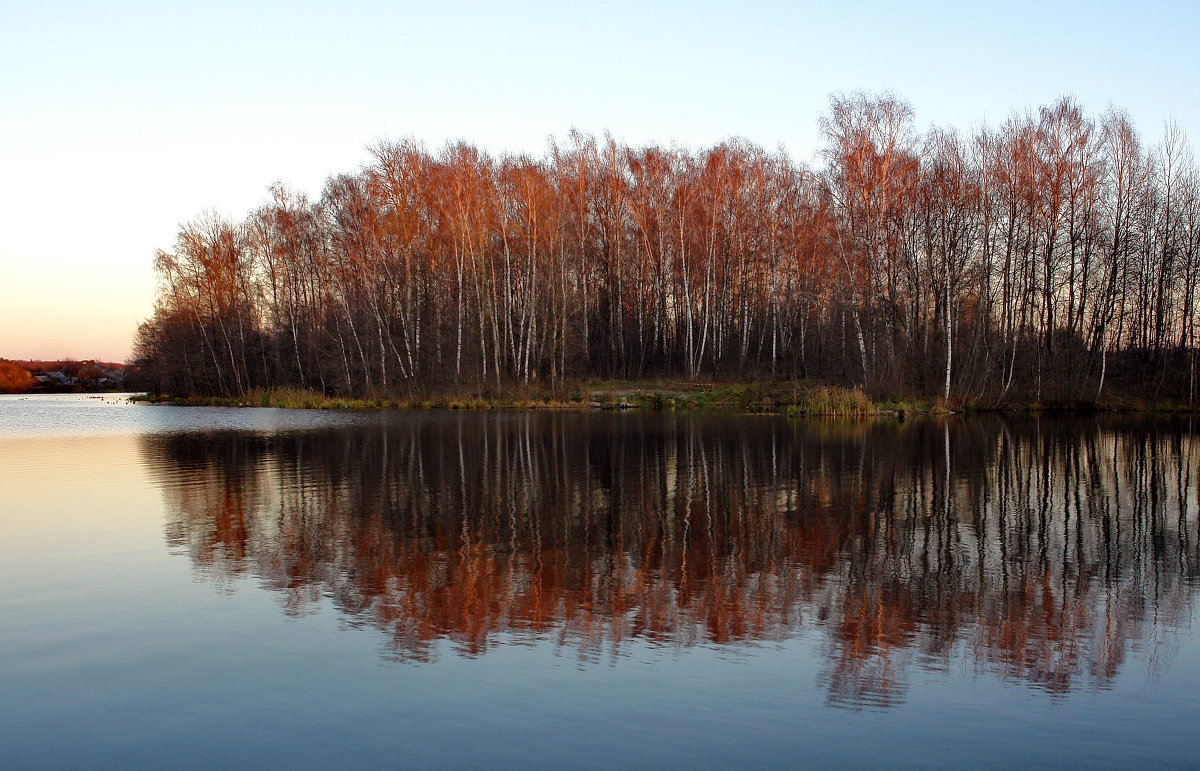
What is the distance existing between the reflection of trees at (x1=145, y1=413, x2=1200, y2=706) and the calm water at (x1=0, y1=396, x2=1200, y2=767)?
6 centimetres

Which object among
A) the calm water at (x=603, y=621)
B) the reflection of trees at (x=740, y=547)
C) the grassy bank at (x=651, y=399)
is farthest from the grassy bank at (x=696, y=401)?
the calm water at (x=603, y=621)

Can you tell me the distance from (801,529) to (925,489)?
4955mm

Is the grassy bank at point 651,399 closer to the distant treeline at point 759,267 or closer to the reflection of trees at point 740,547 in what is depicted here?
the distant treeline at point 759,267

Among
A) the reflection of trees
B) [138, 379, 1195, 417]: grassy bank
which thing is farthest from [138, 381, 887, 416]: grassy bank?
the reflection of trees

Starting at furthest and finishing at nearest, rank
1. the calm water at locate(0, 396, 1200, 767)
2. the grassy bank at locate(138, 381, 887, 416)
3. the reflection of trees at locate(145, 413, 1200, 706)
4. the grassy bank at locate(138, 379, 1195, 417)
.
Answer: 1. the grassy bank at locate(138, 379, 1195, 417)
2. the grassy bank at locate(138, 381, 887, 416)
3. the reflection of trees at locate(145, 413, 1200, 706)
4. the calm water at locate(0, 396, 1200, 767)

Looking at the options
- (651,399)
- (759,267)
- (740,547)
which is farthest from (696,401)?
(740,547)

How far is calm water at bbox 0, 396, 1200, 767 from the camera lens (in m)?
5.14

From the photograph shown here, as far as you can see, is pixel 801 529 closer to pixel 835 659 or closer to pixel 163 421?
pixel 835 659

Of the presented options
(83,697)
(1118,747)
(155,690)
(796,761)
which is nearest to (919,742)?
(796,761)

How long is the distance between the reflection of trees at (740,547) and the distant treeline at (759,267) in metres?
18.3

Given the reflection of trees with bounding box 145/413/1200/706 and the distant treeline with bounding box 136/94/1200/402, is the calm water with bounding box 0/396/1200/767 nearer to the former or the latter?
the reflection of trees with bounding box 145/413/1200/706

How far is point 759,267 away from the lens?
156 feet

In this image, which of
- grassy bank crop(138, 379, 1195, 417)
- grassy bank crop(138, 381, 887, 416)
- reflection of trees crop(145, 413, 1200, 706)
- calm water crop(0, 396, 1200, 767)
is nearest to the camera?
calm water crop(0, 396, 1200, 767)

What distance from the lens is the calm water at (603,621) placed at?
16.9 feet
